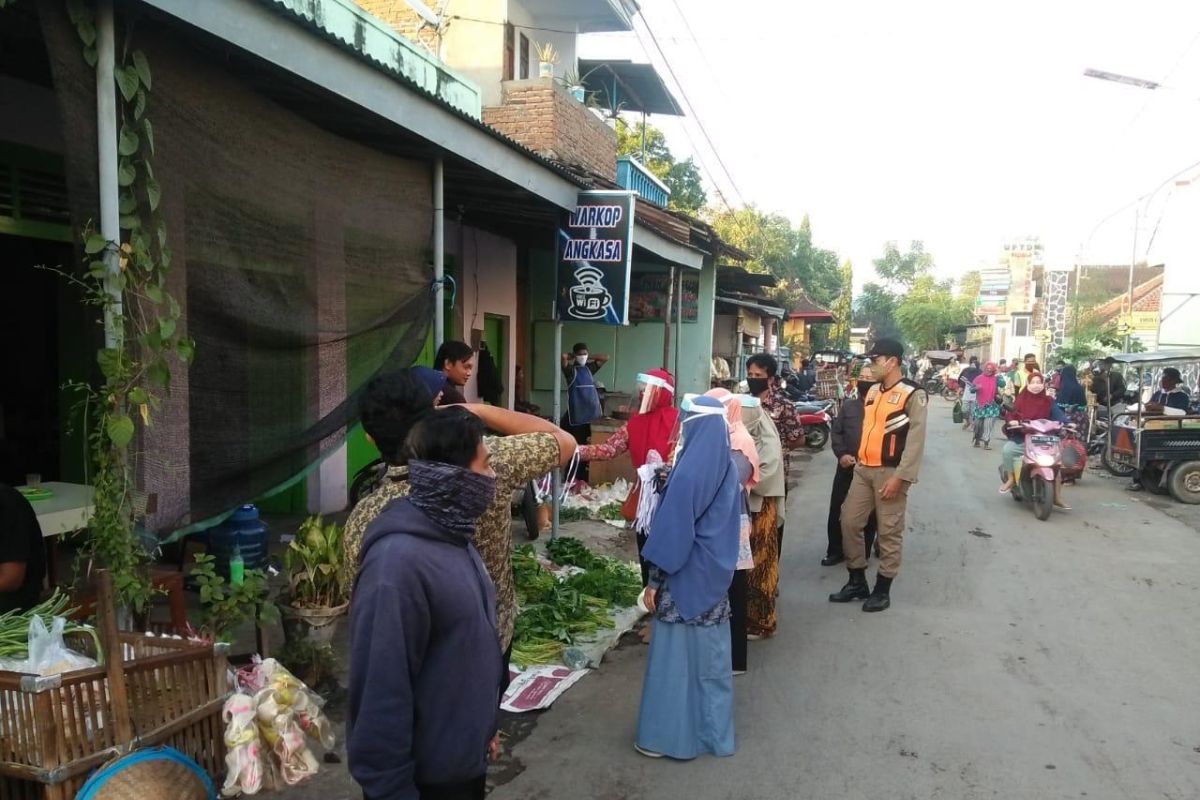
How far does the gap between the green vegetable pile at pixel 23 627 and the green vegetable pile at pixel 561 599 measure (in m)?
2.36

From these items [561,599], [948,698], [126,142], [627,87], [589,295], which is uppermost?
[627,87]

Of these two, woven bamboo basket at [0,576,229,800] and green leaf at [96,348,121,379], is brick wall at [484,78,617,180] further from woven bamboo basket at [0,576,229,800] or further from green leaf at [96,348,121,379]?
woven bamboo basket at [0,576,229,800]

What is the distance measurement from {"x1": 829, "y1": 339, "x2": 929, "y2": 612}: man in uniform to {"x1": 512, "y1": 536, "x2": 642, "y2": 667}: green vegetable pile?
1691 mm

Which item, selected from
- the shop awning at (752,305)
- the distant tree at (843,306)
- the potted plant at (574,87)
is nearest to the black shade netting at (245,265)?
the potted plant at (574,87)

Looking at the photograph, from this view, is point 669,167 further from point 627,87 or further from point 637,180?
point 637,180

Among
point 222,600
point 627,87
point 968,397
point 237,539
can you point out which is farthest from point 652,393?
point 968,397

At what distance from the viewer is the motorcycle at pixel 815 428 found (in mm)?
16938

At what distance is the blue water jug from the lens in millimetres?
5621

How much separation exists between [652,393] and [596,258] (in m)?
2.42

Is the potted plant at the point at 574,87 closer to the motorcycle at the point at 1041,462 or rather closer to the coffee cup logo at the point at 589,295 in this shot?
the coffee cup logo at the point at 589,295

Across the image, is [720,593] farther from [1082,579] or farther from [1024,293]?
[1024,293]

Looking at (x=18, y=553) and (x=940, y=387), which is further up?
(x=18, y=553)

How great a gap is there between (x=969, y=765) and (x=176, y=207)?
164 inches

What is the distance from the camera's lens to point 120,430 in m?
2.95
